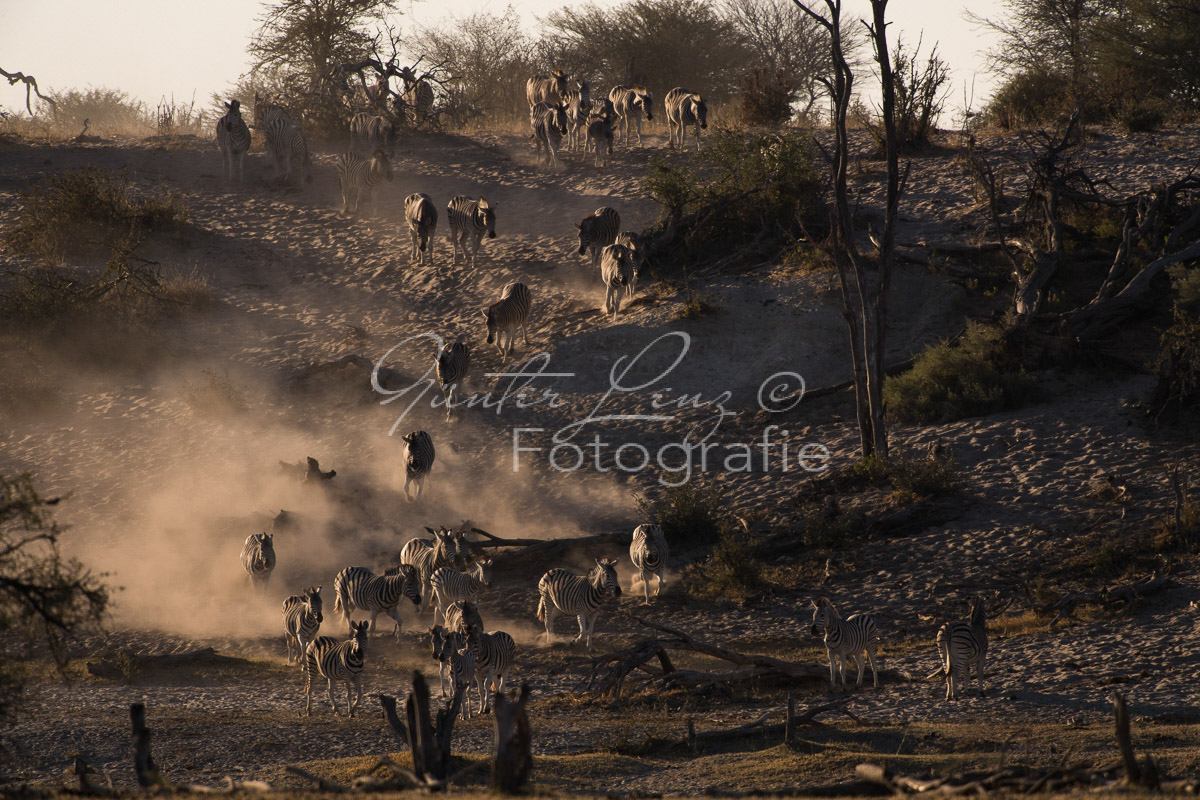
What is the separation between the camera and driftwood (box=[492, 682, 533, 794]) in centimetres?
671

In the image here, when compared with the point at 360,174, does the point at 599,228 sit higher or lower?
lower

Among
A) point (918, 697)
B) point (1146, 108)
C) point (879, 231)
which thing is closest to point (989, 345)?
point (879, 231)

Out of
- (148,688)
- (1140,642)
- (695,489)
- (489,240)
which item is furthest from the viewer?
(489,240)

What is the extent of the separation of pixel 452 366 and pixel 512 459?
7.02 ft

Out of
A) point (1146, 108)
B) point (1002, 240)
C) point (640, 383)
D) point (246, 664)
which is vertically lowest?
point (246, 664)

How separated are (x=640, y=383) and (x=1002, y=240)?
643 cm

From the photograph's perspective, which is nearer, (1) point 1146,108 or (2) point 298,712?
(2) point 298,712

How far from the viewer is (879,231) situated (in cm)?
2297

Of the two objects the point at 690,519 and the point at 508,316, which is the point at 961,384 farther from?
the point at 508,316

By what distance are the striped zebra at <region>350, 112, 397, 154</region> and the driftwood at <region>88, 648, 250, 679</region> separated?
17676 millimetres

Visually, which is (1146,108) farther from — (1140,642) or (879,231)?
(1140,642)

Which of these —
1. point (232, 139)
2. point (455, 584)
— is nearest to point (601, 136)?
point (232, 139)

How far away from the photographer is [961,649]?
1091 centimetres

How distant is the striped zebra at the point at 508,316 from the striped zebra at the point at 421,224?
353 centimetres
